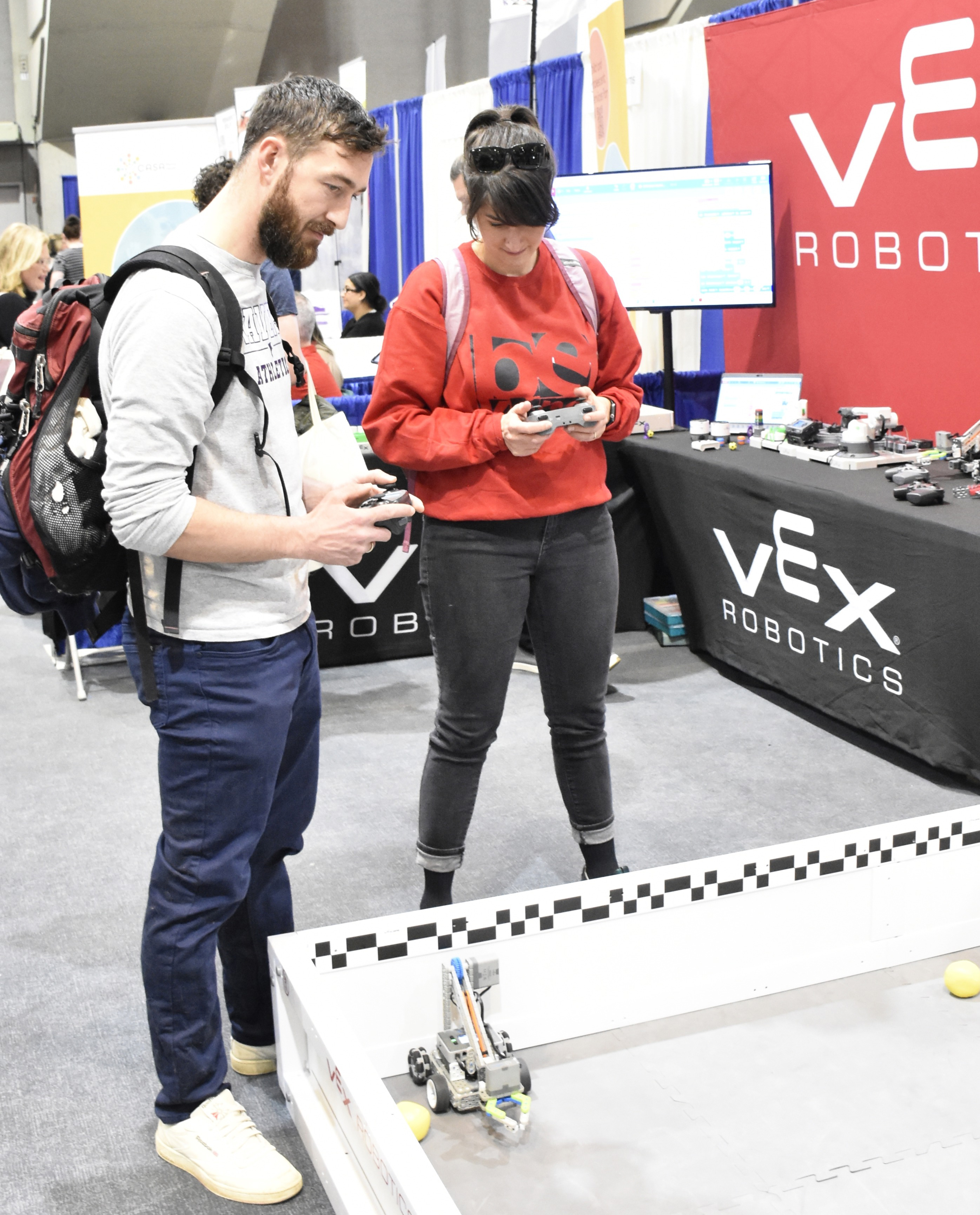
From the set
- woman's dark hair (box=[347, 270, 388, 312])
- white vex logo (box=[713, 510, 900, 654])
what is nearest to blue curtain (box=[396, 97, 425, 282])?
woman's dark hair (box=[347, 270, 388, 312])

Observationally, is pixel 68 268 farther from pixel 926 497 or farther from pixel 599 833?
pixel 599 833

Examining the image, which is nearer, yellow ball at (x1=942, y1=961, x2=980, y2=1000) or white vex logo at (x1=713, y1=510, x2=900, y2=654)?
yellow ball at (x1=942, y1=961, x2=980, y2=1000)

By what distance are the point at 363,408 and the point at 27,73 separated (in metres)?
11.3

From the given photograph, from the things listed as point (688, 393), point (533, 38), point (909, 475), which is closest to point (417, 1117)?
point (909, 475)

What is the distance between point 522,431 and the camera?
192cm

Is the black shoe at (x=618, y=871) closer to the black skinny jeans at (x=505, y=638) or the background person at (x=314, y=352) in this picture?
the black skinny jeans at (x=505, y=638)

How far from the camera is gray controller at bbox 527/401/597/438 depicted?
6.41 feet

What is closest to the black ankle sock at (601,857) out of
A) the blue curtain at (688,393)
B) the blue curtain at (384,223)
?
the blue curtain at (688,393)

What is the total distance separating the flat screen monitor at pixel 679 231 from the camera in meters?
4.09

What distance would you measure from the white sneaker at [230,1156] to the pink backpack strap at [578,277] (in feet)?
4.34

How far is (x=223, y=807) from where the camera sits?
154 centimetres

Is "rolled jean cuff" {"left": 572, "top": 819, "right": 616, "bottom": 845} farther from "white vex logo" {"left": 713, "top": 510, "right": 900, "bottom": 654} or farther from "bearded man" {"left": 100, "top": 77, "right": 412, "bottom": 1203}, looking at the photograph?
"white vex logo" {"left": 713, "top": 510, "right": 900, "bottom": 654}

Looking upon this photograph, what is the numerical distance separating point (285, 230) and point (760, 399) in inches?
114

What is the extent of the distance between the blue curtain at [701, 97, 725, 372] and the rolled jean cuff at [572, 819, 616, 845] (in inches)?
118
